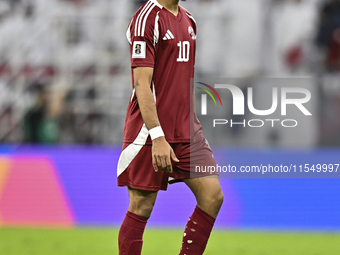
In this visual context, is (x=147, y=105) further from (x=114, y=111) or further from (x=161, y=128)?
(x=114, y=111)

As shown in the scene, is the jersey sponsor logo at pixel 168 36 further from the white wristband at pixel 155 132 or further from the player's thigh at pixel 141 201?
the player's thigh at pixel 141 201

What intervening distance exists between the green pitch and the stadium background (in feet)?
0.24

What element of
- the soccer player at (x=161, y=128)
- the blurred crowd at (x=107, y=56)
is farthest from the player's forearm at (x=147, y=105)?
the blurred crowd at (x=107, y=56)

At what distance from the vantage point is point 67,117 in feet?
22.5

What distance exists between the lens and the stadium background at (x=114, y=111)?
5133 mm

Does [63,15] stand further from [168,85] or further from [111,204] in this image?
[168,85]

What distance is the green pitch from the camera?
13.7 feet

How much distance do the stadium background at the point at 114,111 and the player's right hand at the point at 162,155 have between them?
2.56 meters

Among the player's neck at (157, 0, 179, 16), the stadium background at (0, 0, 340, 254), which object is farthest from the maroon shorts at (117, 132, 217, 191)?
the stadium background at (0, 0, 340, 254)

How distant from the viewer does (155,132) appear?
2434 mm

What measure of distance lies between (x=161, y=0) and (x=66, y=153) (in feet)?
10.5

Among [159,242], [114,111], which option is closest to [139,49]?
[159,242]

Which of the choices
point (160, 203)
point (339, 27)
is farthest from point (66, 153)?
point (339, 27)

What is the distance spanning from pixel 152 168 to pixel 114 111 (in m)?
4.29
